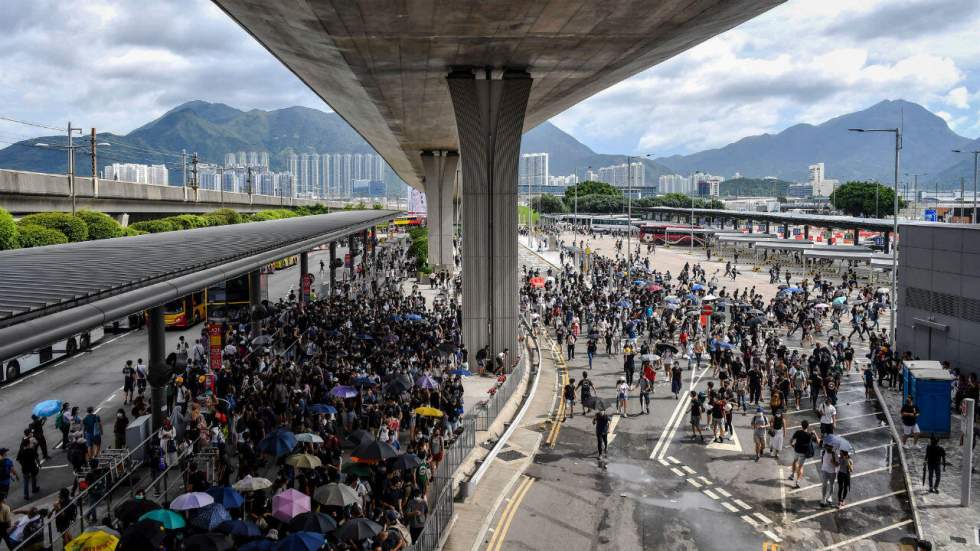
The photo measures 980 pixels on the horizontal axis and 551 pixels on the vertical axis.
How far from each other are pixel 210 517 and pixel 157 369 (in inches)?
299

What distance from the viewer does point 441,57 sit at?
2442cm

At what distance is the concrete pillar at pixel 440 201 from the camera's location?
64.8 m

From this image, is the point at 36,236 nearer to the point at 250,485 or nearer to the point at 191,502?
the point at 250,485

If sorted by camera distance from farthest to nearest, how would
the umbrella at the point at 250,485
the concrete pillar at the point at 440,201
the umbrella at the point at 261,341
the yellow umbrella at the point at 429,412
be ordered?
the concrete pillar at the point at 440,201, the umbrella at the point at 261,341, the yellow umbrella at the point at 429,412, the umbrella at the point at 250,485

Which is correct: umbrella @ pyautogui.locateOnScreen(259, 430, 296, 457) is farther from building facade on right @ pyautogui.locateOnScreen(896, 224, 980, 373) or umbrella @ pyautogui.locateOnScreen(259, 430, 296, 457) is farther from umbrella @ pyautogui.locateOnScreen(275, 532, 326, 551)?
building facade on right @ pyautogui.locateOnScreen(896, 224, 980, 373)

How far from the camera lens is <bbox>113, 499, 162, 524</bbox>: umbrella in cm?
1077

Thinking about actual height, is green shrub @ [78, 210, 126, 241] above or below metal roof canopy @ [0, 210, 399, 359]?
above

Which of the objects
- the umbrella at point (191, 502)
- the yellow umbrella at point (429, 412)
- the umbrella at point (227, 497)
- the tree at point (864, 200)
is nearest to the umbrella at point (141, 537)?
the umbrella at point (191, 502)

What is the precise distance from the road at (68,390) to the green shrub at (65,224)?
21.6 ft

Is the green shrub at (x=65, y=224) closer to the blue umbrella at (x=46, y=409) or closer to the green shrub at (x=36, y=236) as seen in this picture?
the green shrub at (x=36, y=236)

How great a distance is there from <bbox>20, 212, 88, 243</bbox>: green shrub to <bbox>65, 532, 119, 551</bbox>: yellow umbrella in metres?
32.4

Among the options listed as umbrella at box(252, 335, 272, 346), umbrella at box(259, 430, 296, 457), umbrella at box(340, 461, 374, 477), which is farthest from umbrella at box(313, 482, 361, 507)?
umbrella at box(252, 335, 272, 346)

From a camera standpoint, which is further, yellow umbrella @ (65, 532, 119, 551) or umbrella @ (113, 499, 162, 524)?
umbrella @ (113, 499, 162, 524)

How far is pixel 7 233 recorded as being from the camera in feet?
105
